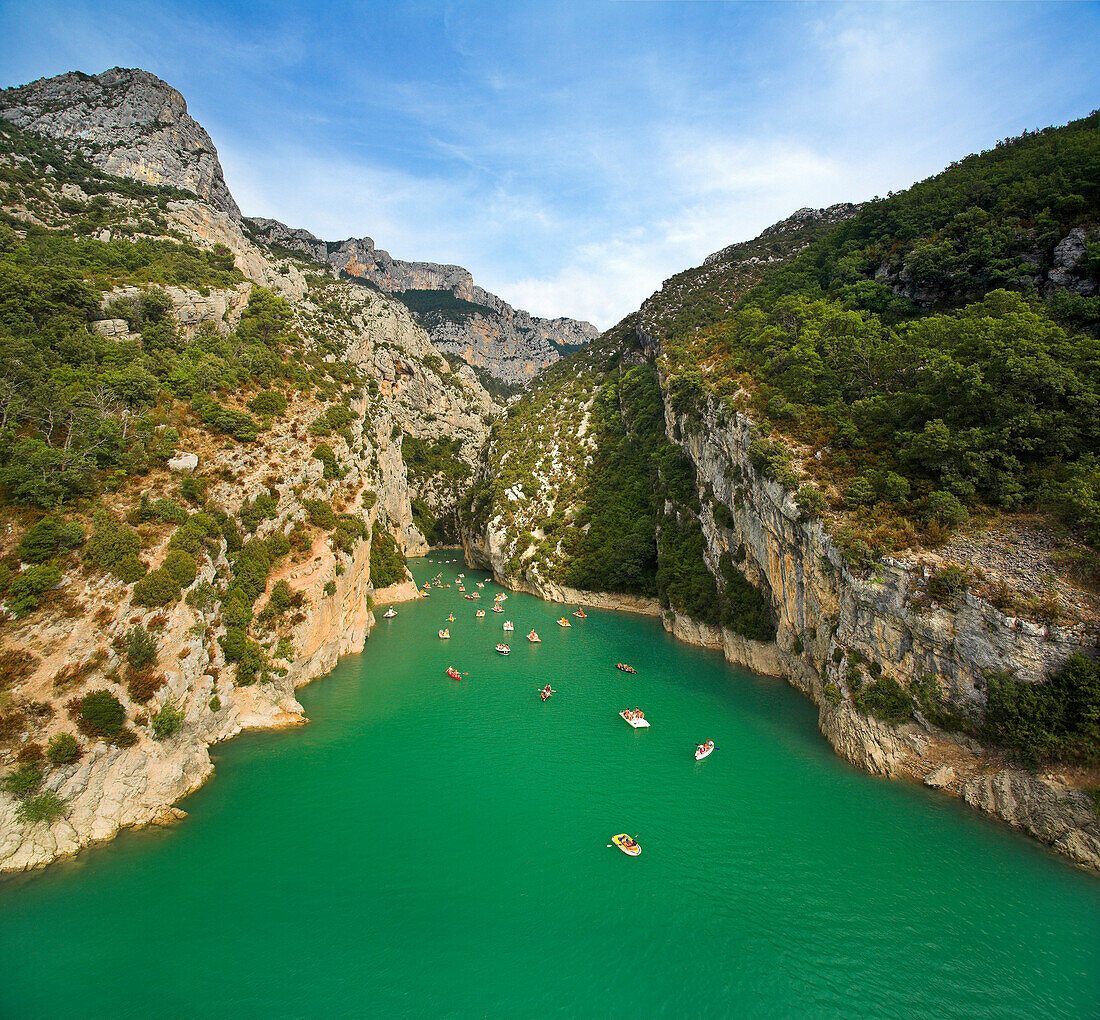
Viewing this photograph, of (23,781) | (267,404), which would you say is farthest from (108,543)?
(267,404)

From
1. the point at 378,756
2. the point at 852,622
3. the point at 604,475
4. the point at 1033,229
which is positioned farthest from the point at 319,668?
the point at 1033,229

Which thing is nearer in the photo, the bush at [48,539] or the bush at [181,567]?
the bush at [48,539]

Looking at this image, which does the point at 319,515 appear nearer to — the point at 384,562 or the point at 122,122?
the point at 384,562

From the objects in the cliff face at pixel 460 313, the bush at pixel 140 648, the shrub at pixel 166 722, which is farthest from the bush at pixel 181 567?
the cliff face at pixel 460 313

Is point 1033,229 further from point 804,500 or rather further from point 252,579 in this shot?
point 252,579

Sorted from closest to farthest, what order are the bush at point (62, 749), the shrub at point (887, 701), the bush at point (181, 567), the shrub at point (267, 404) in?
the bush at point (62, 749) → the shrub at point (887, 701) → the bush at point (181, 567) → the shrub at point (267, 404)

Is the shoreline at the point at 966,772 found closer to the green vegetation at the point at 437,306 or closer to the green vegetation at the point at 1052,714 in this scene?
the green vegetation at the point at 1052,714
